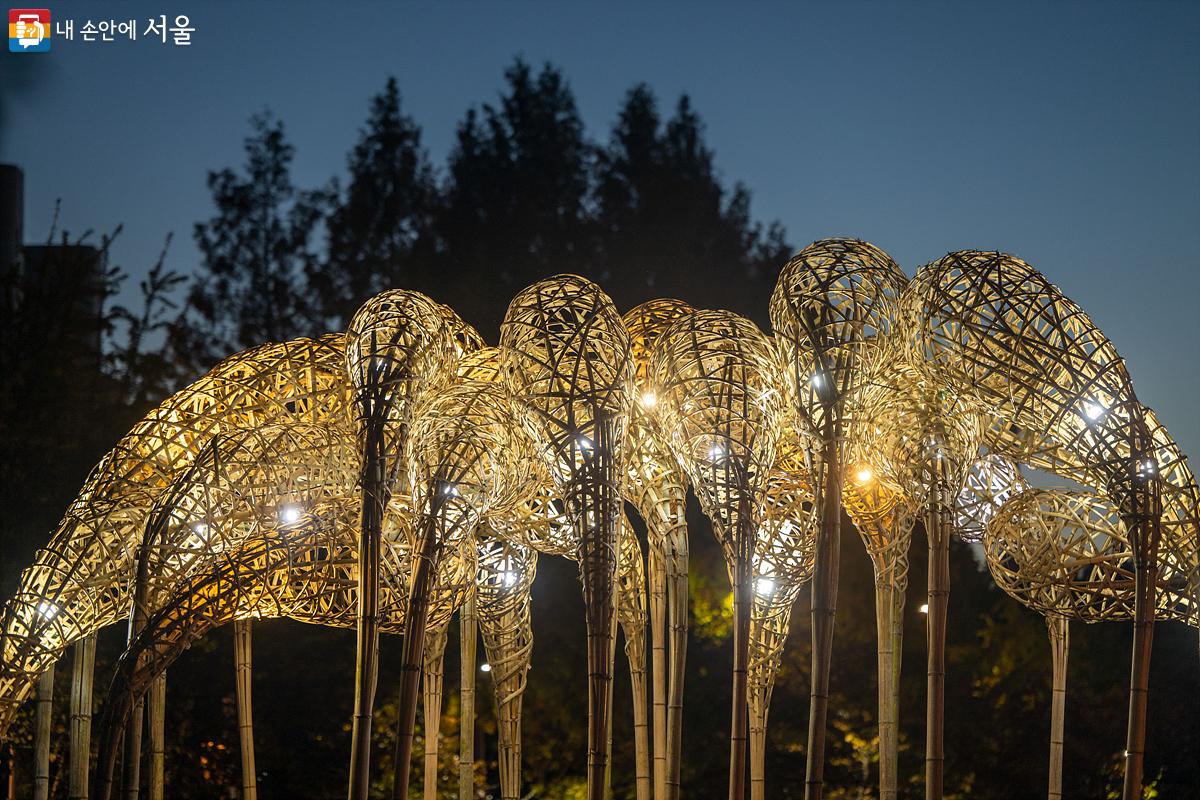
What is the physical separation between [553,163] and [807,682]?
883 centimetres

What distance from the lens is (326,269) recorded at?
826 inches

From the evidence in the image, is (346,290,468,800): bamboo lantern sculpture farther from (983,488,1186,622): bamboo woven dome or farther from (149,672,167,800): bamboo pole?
(983,488,1186,622): bamboo woven dome

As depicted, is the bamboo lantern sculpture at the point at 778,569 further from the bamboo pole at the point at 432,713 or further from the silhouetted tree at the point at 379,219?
the silhouetted tree at the point at 379,219

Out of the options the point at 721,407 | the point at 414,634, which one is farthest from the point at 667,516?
the point at 414,634

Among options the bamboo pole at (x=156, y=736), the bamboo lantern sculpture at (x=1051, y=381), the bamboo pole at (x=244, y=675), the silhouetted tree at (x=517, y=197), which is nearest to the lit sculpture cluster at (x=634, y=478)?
the bamboo lantern sculpture at (x=1051, y=381)

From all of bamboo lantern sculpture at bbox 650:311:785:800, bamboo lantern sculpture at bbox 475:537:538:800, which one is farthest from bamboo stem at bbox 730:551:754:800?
bamboo lantern sculpture at bbox 475:537:538:800

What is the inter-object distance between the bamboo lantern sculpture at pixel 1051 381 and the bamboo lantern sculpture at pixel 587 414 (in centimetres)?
220

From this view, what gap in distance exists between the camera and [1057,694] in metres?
11.0

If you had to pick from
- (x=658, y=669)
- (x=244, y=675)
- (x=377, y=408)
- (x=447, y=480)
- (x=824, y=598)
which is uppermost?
(x=377, y=408)

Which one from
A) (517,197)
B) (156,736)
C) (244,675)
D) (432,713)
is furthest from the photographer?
(517,197)

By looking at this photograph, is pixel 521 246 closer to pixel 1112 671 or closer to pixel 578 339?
pixel 1112 671

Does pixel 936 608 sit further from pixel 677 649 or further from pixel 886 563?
pixel 677 649

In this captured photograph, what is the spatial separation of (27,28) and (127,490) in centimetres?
562

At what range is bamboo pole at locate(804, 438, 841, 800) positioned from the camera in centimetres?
869
